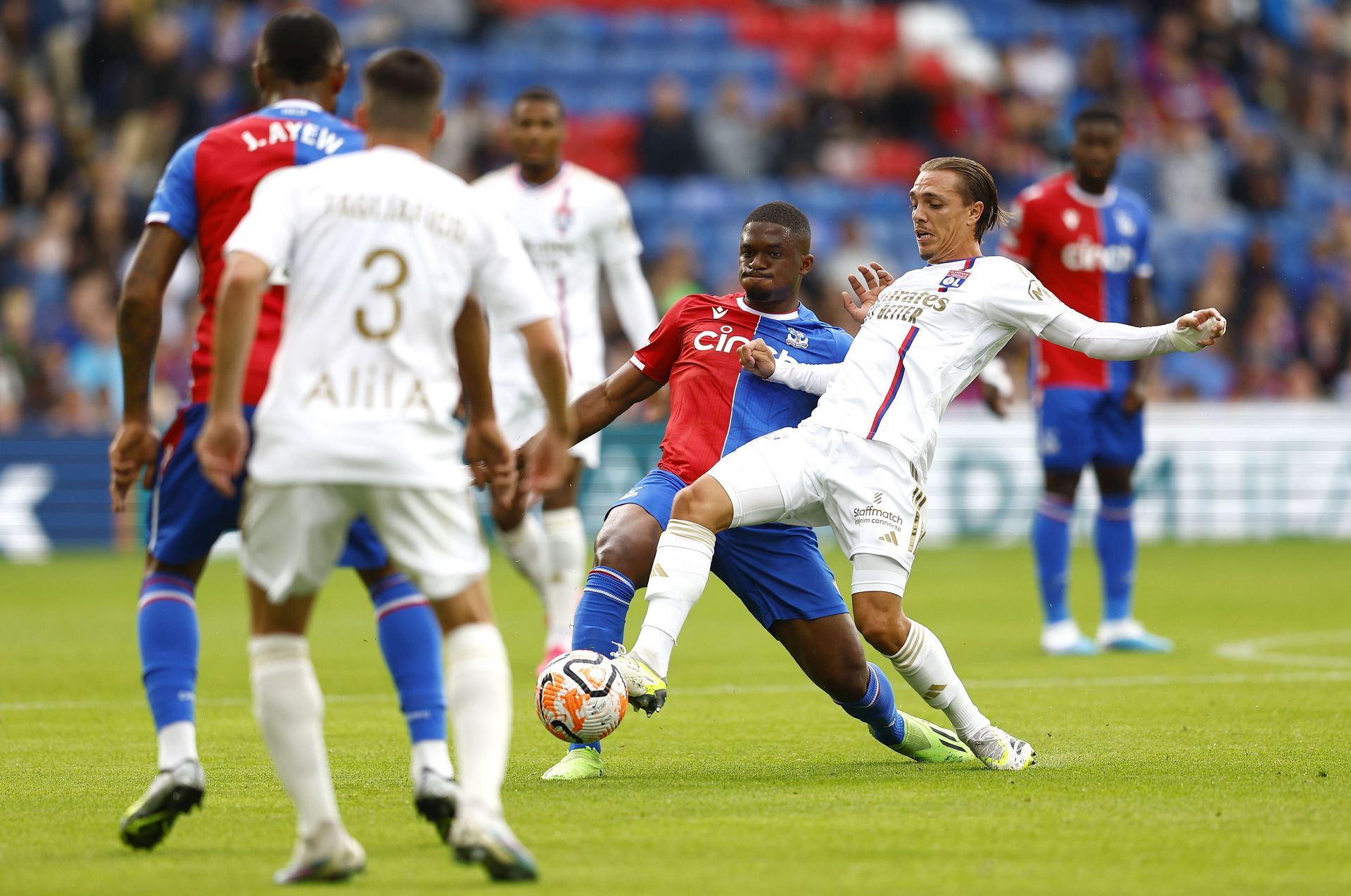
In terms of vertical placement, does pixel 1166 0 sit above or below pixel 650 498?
above

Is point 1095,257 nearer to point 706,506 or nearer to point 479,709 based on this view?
point 706,506

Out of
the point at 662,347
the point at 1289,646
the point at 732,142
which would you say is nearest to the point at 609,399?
the point at 662,347

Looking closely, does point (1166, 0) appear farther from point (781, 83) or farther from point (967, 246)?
point (967, 246)

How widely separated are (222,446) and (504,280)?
0.79 meters

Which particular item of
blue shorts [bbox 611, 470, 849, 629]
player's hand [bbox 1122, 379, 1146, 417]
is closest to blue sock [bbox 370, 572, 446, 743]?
blue shorts [bbox 611, 470, 849, 629]

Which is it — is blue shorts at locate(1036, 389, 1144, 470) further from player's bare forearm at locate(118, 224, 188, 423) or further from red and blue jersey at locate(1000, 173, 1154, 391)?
player's bare forearm at locate(118, 224, 188, 423)

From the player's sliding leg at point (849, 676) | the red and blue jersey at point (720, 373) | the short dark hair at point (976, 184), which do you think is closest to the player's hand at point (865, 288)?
the red and blue jersey at point (720, 373)

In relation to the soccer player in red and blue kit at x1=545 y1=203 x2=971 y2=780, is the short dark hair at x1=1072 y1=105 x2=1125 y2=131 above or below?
above

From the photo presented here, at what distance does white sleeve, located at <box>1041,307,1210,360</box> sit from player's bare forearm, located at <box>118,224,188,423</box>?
277 centimetres

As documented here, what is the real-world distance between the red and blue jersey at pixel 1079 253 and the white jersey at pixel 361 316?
648 centimetres

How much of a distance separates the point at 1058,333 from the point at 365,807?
2.69m

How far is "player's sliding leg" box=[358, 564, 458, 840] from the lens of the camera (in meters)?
4.81

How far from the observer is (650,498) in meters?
6.50

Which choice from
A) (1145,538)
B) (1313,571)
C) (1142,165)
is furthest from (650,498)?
(1142,165)
